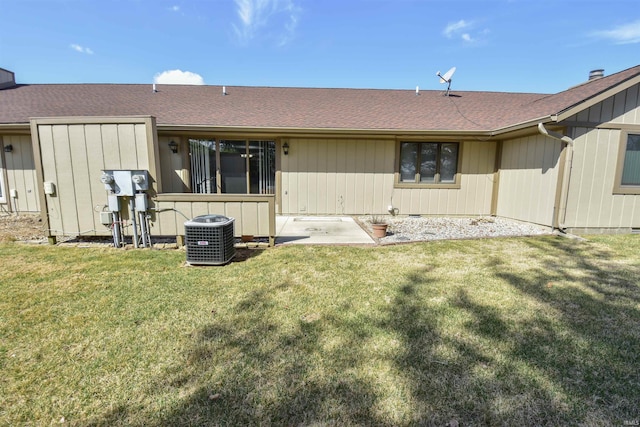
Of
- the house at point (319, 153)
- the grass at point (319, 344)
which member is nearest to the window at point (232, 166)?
the house at point (319, 153)

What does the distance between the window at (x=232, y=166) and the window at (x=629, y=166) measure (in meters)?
8.25

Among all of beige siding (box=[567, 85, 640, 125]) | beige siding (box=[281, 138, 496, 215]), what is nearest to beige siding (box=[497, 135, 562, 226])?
beige siding (box=[281, 138, 496, 215])

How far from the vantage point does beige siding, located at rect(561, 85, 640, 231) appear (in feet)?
20.3

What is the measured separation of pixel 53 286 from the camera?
140 inches

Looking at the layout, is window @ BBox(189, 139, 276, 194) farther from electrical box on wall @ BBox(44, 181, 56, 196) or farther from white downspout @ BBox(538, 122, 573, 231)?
white downspout @ BBox(538, 122, 573, 231)

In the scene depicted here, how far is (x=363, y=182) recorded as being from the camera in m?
8.54

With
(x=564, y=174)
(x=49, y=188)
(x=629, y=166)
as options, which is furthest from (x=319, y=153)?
(x=629, y=166)

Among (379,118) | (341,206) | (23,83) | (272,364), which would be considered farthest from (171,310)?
(23,83)

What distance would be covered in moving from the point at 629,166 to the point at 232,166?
9.71m

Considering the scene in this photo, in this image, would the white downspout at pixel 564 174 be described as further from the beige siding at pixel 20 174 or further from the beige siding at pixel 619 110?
the beige siding at pixel 20 174

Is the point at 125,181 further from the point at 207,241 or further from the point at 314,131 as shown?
the point at 314,131

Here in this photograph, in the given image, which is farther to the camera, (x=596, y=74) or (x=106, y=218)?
(x=596, y=74)

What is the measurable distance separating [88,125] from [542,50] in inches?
605

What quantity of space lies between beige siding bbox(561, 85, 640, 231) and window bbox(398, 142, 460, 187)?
2775mm
